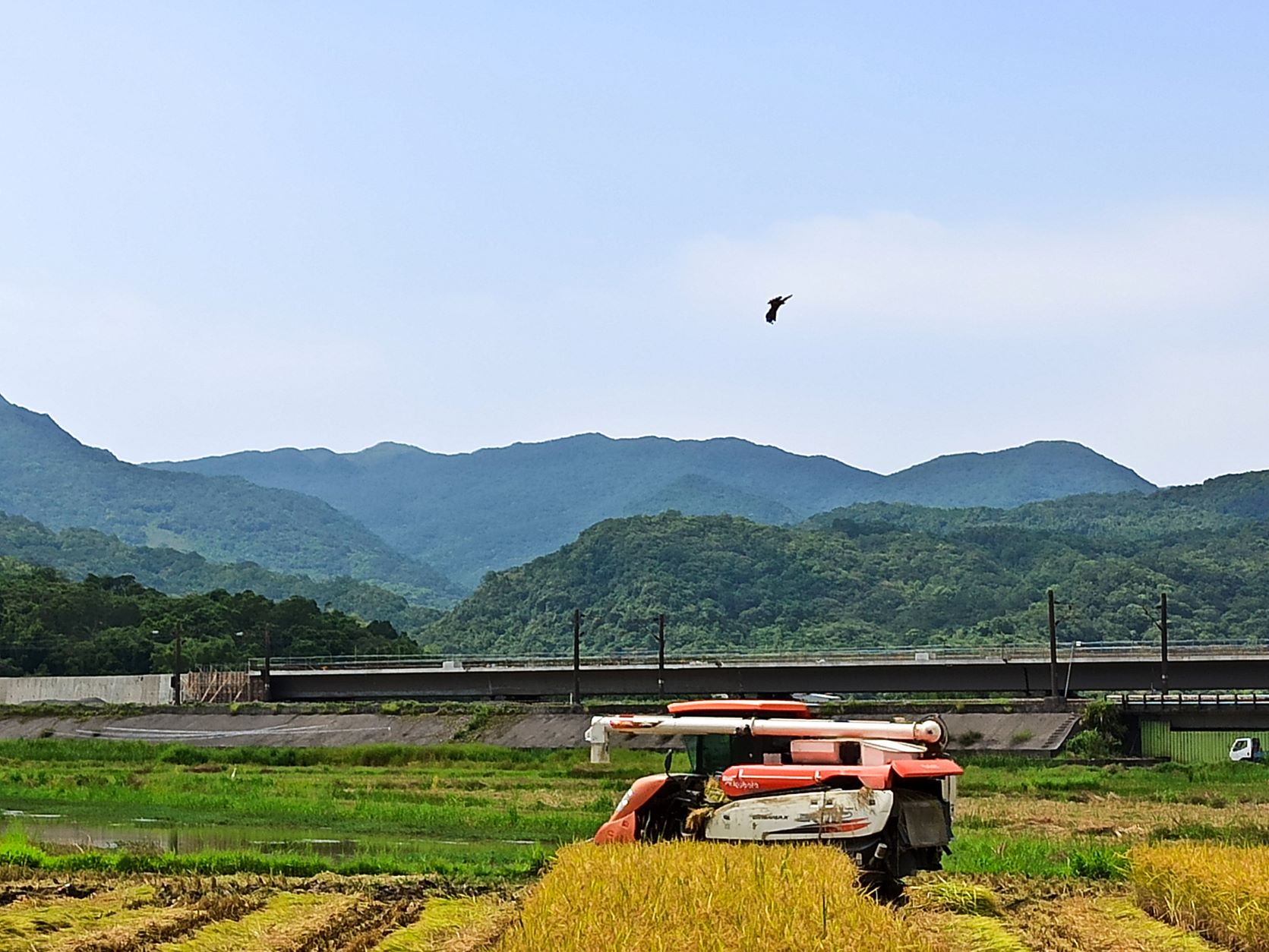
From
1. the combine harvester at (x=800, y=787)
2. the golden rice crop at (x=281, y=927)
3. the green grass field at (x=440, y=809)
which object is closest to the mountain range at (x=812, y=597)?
the green grass field at (x=440, y=809)

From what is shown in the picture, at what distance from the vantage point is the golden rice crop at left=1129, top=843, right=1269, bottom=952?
16516mm

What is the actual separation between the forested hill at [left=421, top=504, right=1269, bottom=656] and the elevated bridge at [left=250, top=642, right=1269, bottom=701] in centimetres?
4470

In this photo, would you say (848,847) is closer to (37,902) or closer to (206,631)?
(37,902)

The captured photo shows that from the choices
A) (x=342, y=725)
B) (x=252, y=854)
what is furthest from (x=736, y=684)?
(x=252, y=854)

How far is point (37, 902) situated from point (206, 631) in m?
122

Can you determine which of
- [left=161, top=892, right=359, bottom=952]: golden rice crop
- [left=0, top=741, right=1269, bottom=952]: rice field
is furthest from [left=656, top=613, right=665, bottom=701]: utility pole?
[left=161, top=892, right=359, bottom=952]: golden rice crop

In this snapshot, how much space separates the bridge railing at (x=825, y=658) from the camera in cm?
9325

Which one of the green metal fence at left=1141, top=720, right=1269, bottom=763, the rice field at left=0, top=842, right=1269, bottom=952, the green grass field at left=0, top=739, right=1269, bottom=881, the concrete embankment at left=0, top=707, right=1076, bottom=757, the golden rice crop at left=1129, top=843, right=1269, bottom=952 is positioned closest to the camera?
the rice field at left=0, top=842, right=1269, bottom=952

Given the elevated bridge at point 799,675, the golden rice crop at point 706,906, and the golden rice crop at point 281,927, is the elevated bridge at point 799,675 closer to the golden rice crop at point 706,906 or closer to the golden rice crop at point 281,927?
the golden rice crop at point 281,927

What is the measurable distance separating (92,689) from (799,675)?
167 ft

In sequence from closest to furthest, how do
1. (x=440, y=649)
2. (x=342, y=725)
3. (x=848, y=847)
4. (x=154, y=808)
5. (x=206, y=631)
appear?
(x=848, y=847), (x=154, y=808), (x=342, y=725), (x=206, y=631), (x=440, y=649)

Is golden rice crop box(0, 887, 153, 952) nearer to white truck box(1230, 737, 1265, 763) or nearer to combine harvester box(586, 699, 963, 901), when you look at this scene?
combine harvester box(586, 699, 963, 901)

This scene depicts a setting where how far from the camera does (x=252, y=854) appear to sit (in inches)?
1024

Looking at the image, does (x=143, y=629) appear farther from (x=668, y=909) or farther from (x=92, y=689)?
(x=668, y=909)
